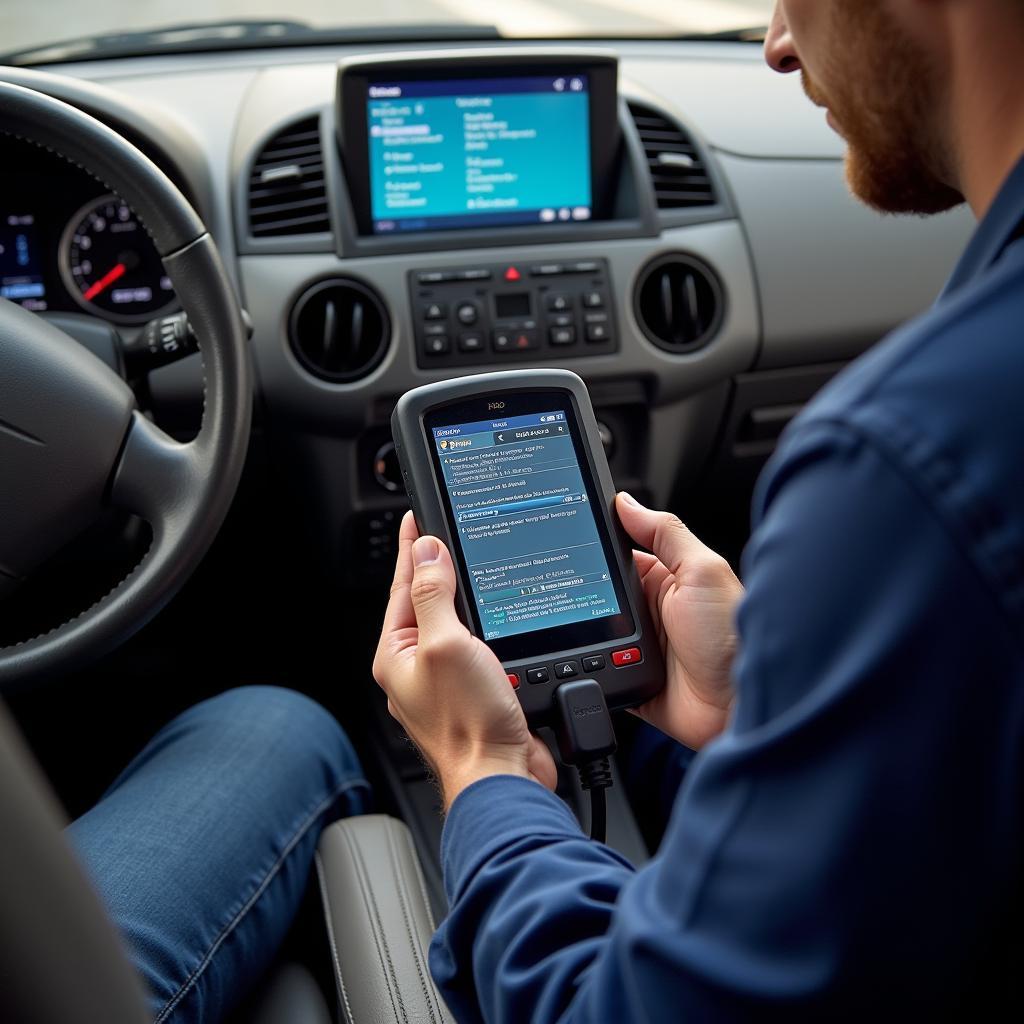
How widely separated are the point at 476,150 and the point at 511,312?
0.23 m

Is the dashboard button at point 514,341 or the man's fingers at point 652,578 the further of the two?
the dashboard button at point 514,341

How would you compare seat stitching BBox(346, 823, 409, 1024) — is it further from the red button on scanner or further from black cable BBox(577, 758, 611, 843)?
the red button on scanner

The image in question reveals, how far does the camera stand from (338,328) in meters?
1.66

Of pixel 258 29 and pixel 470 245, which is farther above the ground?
pixel 258 29

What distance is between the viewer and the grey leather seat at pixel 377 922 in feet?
3.09

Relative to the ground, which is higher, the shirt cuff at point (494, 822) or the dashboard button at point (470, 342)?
the shirt cuff at point (494, 822)

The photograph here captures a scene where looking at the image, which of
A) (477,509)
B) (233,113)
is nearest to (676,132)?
(233,113)

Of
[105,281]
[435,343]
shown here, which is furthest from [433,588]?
[105,281]

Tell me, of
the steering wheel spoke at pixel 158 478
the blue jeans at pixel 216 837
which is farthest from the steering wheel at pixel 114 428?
the blue jeans at pixel 216 837

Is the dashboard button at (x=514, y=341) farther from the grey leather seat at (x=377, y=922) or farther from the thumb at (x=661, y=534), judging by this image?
the grey leather seat at (x=377, y=922)

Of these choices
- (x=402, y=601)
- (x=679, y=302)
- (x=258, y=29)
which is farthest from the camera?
(x=258, y=29)

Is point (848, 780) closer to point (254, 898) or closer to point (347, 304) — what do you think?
point (254, 898)

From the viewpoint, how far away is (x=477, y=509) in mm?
1088

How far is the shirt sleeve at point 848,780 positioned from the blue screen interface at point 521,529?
0.56 metres
